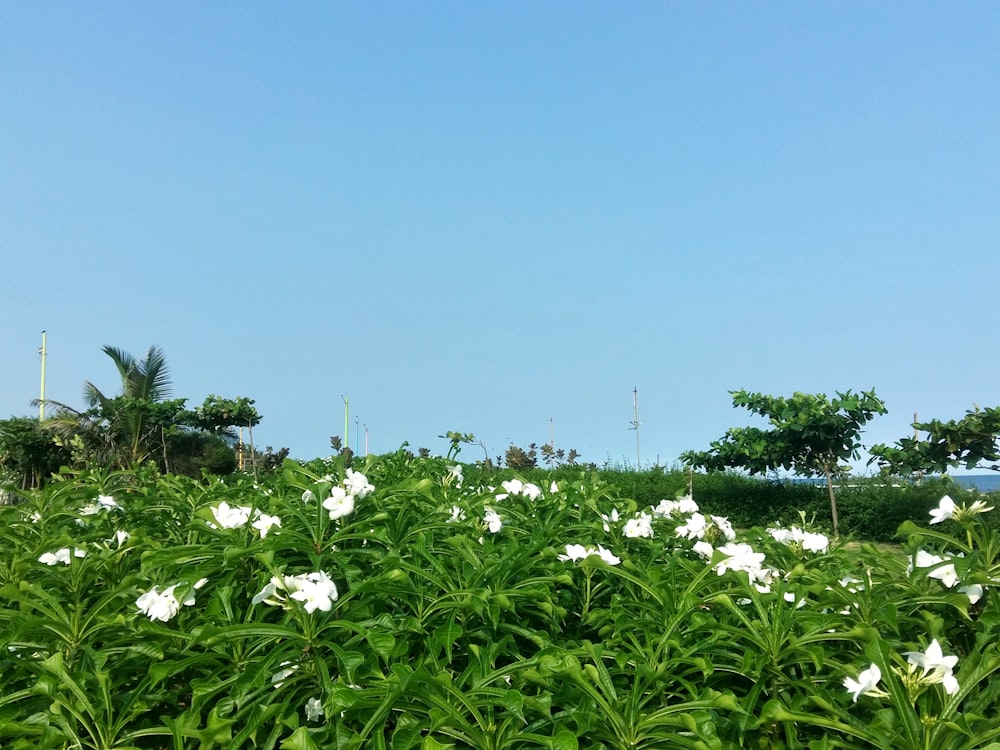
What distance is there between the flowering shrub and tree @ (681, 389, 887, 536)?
1146 centimetres

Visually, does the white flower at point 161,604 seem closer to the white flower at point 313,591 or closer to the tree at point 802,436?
the white flower at point 313,591

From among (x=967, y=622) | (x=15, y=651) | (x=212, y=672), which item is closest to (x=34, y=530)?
(x=15, y=651)

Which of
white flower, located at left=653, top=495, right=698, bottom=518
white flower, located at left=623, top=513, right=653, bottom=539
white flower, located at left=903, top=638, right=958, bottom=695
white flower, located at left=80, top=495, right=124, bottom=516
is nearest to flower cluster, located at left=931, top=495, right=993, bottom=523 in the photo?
white flower, located at left=903, top=638, right=958, bottom=695

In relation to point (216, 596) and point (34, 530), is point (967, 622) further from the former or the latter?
point (34, 530)

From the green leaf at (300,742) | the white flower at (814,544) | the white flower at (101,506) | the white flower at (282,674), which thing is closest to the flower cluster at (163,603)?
the white flower at (282,674)

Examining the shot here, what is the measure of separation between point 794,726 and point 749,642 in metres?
0.17

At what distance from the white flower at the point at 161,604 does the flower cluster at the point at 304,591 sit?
0.16 m

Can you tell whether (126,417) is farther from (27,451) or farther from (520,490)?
(520,490)

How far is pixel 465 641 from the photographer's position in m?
1.26

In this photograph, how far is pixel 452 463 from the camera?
11.6ft

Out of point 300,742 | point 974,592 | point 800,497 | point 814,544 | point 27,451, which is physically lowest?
point 300,742

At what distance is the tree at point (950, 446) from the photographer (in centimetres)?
1124

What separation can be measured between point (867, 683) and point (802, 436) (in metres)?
12.3

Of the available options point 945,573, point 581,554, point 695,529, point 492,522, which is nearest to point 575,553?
point 581,554
